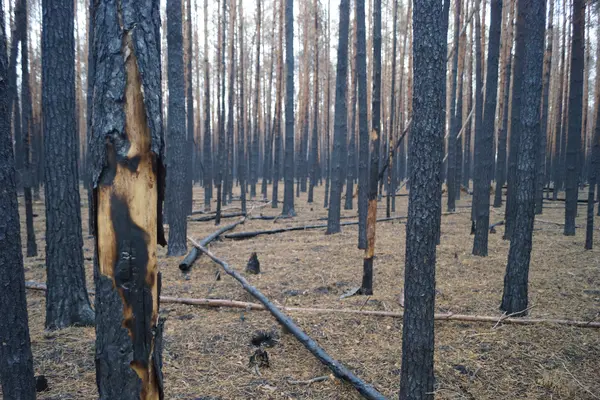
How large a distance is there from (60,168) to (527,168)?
523cm

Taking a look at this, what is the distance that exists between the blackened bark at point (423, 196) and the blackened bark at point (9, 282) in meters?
2.58

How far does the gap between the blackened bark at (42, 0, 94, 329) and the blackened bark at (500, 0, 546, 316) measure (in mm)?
5049

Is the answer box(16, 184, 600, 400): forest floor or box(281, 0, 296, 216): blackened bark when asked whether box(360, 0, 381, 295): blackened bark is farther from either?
box(281, 0, 296, 216): blackened bark

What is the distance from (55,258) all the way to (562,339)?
542cm

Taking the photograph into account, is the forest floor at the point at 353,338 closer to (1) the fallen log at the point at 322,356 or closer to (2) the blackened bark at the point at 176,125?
(1) the fallen log at the point at 322,356

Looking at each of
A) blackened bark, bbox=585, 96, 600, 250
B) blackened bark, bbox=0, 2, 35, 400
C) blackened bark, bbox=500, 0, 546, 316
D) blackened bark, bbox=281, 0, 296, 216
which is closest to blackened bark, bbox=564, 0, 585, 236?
blackened bark, bbox=585, 96, 600, 250

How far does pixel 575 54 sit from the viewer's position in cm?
852

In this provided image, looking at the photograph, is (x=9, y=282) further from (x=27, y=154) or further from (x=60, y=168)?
(x=27, y=154)

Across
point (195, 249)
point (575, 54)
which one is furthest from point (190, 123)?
point (575, 54)

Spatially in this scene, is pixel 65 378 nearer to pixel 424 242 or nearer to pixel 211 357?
pixel 211 357

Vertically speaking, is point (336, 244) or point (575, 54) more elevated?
point (575, 54)

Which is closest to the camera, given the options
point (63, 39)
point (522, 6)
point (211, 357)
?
point (211, 357)

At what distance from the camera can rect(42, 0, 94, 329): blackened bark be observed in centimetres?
389

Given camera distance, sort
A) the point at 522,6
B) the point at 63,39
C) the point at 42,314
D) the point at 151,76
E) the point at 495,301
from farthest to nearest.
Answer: the point at 522,6, the point at 495,301, the point at 42,314, the point at 63,39, the point at 151,76
